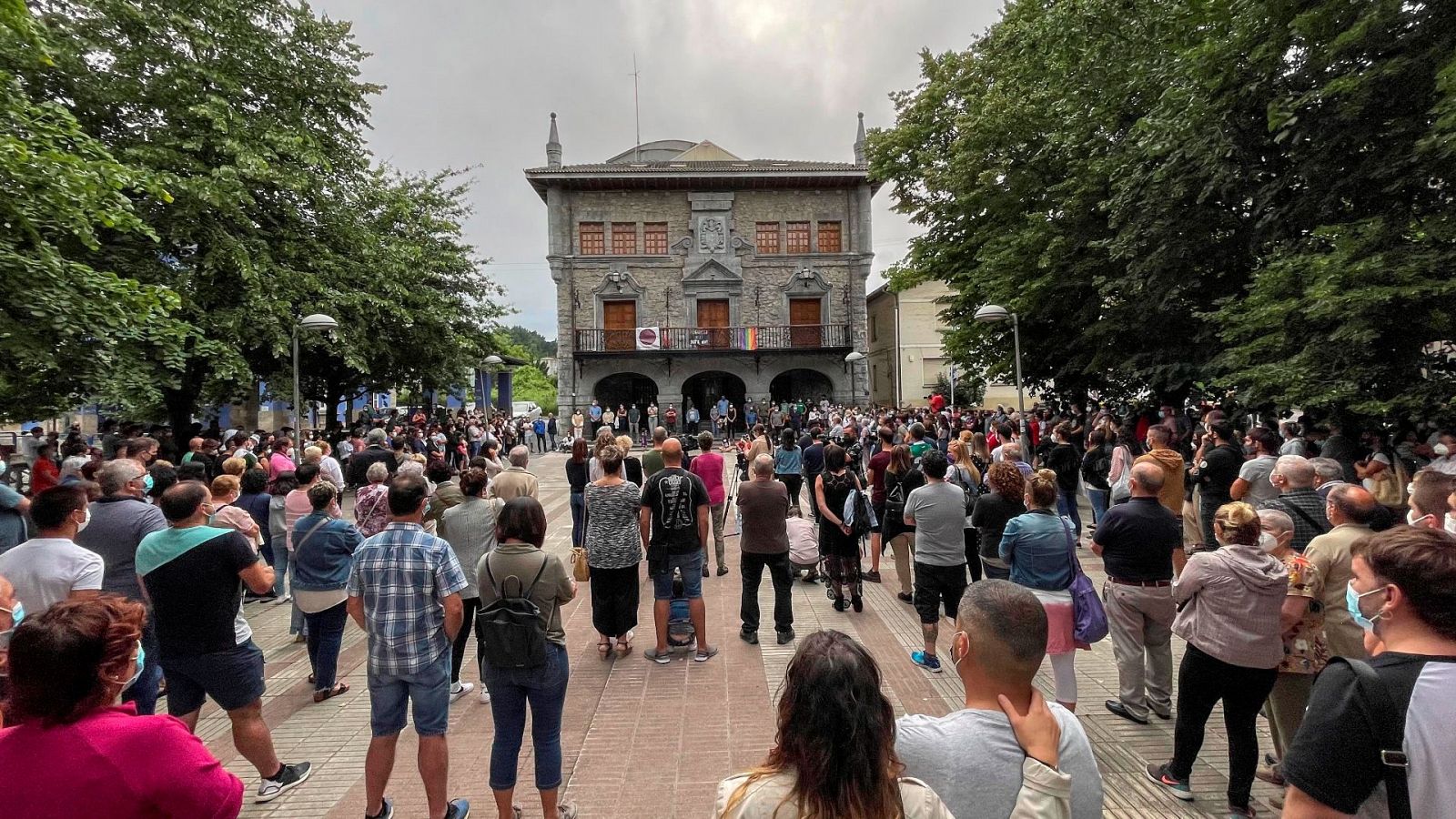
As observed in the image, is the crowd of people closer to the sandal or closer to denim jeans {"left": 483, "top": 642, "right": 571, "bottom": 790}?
denim jeans {"left": 483, "top": 642, "right": 571, "bottom": 790}

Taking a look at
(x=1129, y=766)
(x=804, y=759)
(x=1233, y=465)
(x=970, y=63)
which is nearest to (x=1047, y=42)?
(x=970, y=63)

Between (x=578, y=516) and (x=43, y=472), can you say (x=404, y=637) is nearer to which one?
(x=578, y=516)

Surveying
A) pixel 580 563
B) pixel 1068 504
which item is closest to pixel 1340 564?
pixel 580 563

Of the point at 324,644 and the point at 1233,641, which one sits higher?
the point at 1233,641

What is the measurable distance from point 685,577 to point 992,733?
4041 mm

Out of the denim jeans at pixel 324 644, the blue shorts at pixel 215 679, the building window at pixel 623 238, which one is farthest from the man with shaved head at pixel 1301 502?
the building window at pixel 623 238

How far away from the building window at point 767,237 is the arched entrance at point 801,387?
5.63m

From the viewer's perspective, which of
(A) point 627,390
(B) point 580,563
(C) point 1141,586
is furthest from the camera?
(A) point 627,390

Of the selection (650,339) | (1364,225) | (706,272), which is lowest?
(1364,225)

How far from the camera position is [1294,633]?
3449 millimetres

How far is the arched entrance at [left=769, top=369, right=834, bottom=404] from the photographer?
31.4 meters

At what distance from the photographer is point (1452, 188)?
301 inches

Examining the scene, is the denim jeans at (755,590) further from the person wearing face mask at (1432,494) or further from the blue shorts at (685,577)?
the person wearing face mask at (1432,494)

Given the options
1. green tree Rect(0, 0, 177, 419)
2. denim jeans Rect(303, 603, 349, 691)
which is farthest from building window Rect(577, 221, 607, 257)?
denim jeans Rect(303, 603, 349, 691)
